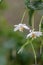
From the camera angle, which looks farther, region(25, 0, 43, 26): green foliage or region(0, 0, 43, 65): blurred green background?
region(0, 0, 43, 65): blurred green background

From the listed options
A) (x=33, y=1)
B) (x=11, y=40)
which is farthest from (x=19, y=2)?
(x=33, y=1)

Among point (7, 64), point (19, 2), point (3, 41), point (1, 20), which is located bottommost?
point (7, 64)

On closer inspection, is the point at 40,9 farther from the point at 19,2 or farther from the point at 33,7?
the point at 19,2

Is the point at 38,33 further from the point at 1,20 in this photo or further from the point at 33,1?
the point at 1,20

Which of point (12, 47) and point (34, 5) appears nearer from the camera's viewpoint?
point (34, 5)

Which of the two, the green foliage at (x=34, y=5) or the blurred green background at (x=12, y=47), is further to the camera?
the blurred green background at (x=12, y=47)

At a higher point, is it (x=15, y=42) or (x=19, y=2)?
(x=19, y=2)

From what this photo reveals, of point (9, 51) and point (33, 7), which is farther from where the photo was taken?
point (9, 51)

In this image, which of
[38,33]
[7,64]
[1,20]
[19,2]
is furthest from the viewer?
[19,2]

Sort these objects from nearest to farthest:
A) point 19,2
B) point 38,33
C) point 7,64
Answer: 1. point 38,33
2. point 7,64
3. point 19,2
